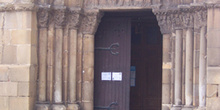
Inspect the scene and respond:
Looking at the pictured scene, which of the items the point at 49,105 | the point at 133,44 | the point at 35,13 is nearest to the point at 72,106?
the point at 49,105

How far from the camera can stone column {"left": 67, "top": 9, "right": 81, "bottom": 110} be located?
9258mm

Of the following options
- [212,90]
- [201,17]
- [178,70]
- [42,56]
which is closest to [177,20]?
[201,17]

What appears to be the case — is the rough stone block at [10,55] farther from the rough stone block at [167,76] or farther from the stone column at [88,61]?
the rough stone block at [167,76]

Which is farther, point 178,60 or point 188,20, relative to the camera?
point 178,60

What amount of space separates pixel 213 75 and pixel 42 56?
3340 mm

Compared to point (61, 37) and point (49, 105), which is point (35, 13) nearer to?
point (61, 37)

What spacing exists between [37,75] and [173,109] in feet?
8.92

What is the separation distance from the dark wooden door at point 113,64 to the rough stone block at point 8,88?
190cm

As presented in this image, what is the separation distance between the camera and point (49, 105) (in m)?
9.04

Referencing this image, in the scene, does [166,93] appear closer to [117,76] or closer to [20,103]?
[117,76]

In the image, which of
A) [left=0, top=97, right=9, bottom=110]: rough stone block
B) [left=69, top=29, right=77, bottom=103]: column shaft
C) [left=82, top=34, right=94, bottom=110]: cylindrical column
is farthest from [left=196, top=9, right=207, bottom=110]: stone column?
Answer: [left=0, top=97, right=9, bottom=110]: rough stone block

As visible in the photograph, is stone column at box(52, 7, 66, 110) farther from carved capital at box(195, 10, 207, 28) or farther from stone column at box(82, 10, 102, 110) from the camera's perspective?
carved capital at box(195, 10, 207, 28)

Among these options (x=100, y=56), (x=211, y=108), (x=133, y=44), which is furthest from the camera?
(x=133, y=44)

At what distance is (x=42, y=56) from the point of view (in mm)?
9086
